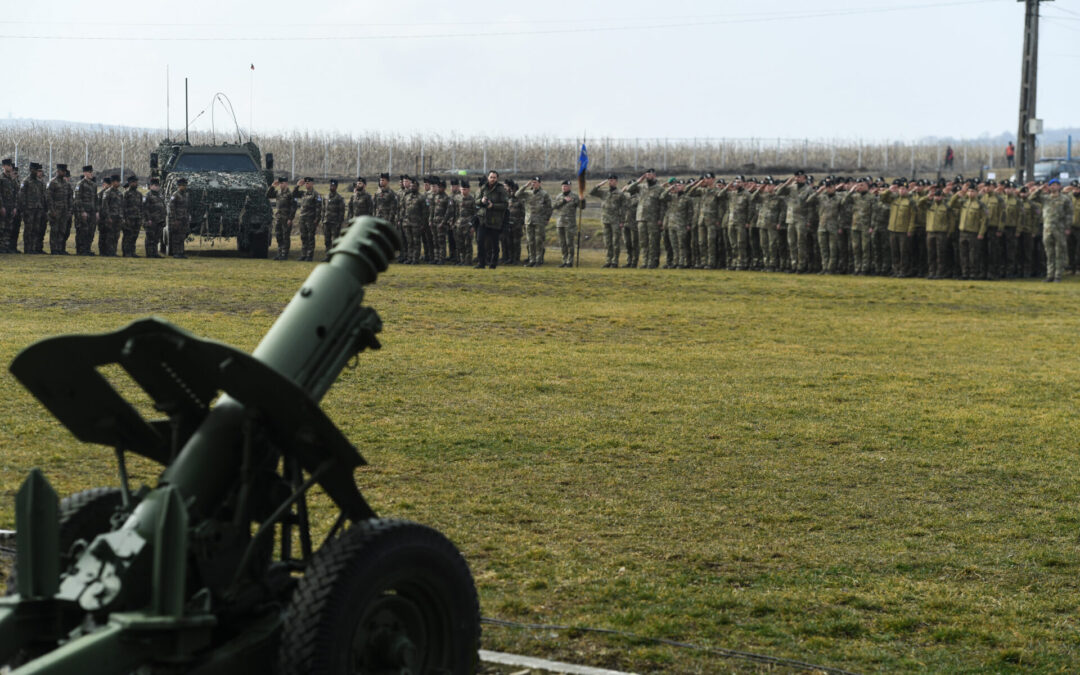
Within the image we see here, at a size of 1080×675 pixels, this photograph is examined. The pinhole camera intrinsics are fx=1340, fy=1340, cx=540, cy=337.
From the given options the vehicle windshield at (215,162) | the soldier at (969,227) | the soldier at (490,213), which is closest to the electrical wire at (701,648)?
the soldier at (490,213)

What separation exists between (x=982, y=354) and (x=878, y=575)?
9.46 meters

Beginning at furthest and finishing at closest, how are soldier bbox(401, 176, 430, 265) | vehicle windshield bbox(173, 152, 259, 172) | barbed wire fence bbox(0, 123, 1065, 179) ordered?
barbed wire fence bbox(0, 123, 1065, 179)
vehicle windshield bbox(173, 152, 259, 172)
soldier bbox(401, 176, 430, 265)

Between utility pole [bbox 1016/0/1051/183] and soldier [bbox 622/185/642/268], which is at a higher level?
utility pole [bbox 1016/0/1051/183]

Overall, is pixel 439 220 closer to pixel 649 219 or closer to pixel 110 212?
pixel 649 219

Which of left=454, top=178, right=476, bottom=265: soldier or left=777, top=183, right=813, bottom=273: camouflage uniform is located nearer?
left=454, top=178, right=476, bottom=265: soldier

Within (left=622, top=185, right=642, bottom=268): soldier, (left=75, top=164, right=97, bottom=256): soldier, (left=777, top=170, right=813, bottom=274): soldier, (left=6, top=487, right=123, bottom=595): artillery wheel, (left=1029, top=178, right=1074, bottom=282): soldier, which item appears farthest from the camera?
(left=622, top=185, right=642, bottom=268): soldier

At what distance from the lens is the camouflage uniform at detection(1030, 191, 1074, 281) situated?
2584cm

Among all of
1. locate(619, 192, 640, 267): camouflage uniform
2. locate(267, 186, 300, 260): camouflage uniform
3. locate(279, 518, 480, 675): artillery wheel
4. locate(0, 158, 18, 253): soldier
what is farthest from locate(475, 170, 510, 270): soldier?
locate(279, 518, 480, 675): artillery wheel

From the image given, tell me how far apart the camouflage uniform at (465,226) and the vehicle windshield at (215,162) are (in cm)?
450

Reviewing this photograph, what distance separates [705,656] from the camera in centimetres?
528

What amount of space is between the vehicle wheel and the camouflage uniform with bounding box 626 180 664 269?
7.69 metres

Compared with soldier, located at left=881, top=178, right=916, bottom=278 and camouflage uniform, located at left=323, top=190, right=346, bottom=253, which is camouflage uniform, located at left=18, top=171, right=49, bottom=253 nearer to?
camouflage uniform, located at left=323, top=190, right=346, bottom=253

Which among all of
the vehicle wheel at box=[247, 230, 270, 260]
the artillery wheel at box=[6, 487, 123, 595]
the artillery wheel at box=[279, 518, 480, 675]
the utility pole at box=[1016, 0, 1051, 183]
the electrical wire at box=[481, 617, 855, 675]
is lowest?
the electrical wire at box=[481, 617, 855, 675]

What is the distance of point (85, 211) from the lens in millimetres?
26891
